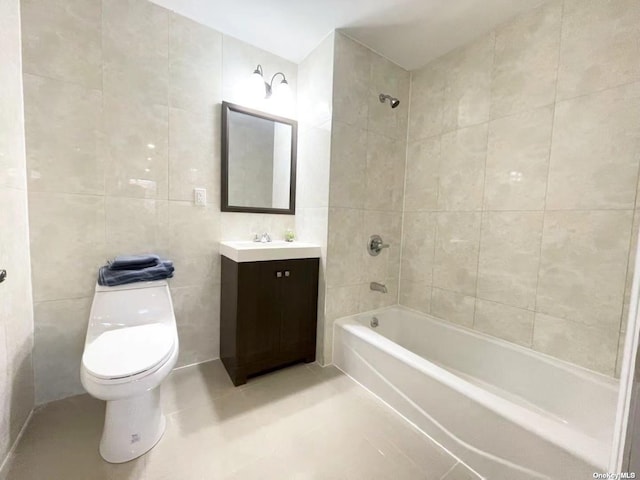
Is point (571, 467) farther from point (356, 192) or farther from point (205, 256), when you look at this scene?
point (205, 256)

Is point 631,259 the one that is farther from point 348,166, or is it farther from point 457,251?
point 348,166

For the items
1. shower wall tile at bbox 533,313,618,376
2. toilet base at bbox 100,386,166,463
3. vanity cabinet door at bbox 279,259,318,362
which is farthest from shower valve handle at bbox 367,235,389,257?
toilet base at bbox 100,386,166,463

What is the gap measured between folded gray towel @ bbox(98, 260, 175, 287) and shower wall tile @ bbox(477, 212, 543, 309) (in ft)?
6.65

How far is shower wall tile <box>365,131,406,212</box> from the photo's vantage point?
6.61ft

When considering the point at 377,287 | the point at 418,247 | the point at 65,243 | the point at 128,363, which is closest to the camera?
the point at 128,363

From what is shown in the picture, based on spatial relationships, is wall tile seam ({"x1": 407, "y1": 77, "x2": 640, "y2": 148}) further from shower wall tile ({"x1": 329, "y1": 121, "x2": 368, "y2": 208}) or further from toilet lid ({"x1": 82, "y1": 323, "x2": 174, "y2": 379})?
toilet lid ({"x1": 82, "y1": 323, "x2": 174, "y2": 379})

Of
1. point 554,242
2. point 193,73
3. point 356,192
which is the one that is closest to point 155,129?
point 193,73

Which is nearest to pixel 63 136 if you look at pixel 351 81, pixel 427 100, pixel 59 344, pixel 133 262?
pixel 133 262

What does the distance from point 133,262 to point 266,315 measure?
0.83 meters

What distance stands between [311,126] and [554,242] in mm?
1697

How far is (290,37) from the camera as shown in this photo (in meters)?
1.83

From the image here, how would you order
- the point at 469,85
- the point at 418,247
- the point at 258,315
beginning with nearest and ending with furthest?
the point at 258,315
the point at 469,85
the point at 418,247

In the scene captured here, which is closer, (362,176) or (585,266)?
(585,266)

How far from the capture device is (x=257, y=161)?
6.60 ft
